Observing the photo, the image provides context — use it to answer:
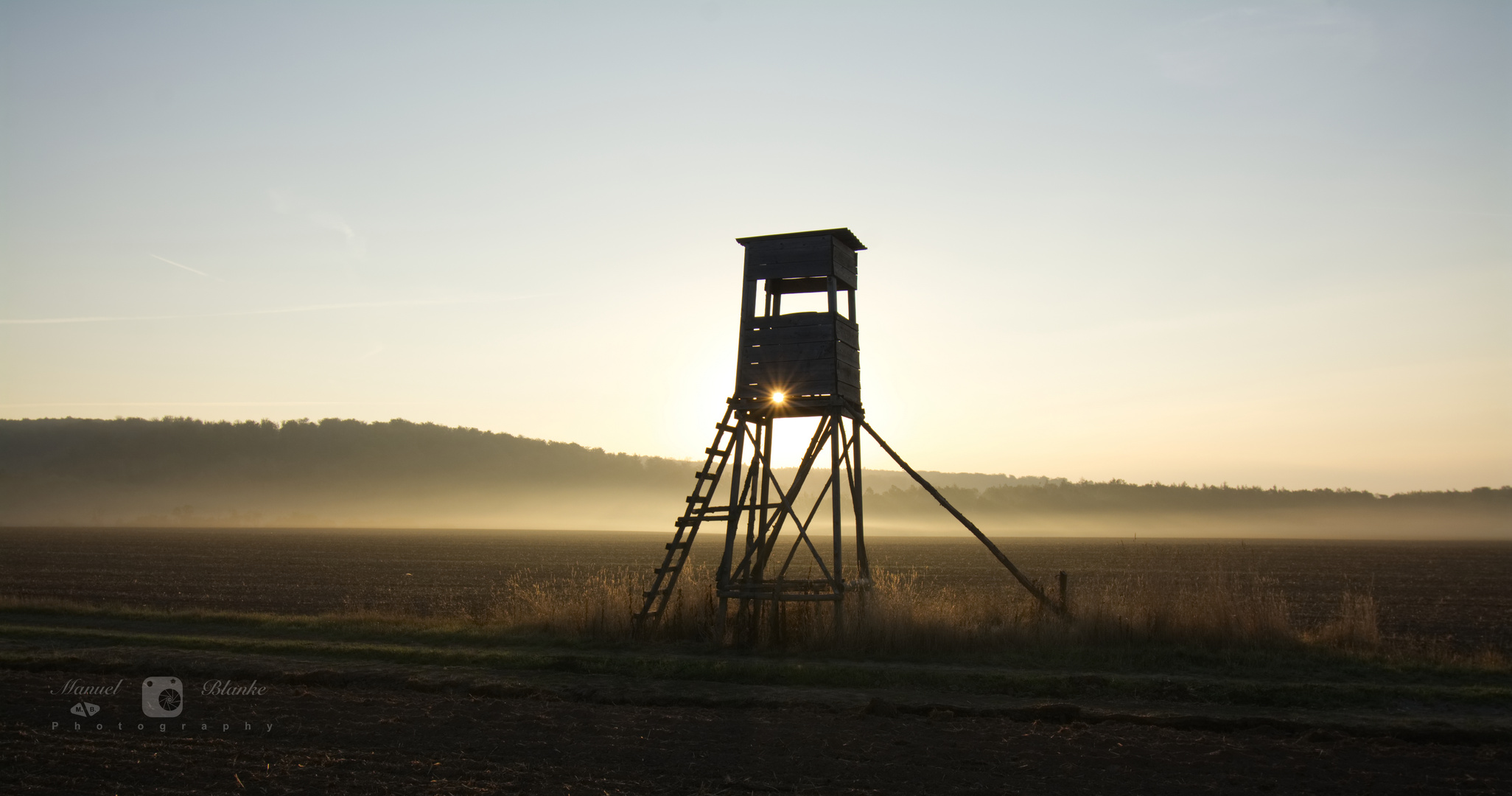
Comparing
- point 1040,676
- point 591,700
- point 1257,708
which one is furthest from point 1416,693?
point 591,700

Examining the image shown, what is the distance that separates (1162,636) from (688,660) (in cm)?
769

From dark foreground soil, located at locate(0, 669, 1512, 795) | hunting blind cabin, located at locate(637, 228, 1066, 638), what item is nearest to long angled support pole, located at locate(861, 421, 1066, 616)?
hunting blind cabin, located at locate(637, 228, 1066, 638)

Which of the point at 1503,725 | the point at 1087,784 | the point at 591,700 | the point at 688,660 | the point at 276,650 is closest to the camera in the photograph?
the point at 1087,784

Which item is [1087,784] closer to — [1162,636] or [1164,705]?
[1164,705]

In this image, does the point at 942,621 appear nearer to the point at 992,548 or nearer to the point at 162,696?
the point at 992,548

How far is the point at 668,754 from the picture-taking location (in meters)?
10.1

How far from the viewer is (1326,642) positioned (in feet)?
52.1

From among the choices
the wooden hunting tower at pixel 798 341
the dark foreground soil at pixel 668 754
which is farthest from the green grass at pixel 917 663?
the wooden hunting tower at pixel 798 341

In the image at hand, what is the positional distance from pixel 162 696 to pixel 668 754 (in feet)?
24.7

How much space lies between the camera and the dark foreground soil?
893cm

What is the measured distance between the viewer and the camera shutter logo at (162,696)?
12.0 meters

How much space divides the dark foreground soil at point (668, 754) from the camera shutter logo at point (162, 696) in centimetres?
23

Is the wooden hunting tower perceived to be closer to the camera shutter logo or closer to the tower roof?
the tower roof

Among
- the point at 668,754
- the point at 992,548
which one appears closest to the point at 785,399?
the point at 992,548
